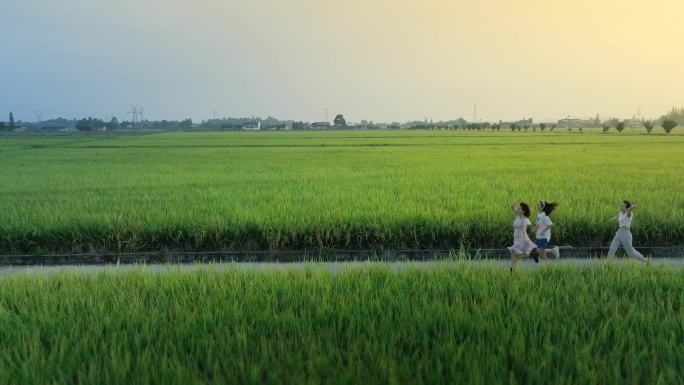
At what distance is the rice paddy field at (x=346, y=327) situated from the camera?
2.57m

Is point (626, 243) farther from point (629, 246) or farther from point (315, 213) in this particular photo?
point (315, 213)

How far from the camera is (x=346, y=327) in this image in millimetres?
3266

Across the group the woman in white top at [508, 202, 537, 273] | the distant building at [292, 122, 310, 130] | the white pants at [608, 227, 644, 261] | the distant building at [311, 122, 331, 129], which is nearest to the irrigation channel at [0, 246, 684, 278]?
the white pants at [608, 227, 644, 261]

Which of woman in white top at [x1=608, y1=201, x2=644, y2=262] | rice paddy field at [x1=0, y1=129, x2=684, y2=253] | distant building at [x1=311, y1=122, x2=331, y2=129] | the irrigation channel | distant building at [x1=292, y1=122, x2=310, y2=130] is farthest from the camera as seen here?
distant building at [x1=311, y1=122, x2=331, y2=129]

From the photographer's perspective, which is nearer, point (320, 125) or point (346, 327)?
point (346, 327)

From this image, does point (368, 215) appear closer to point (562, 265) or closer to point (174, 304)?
point (562, 265)

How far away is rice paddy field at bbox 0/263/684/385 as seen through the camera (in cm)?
257

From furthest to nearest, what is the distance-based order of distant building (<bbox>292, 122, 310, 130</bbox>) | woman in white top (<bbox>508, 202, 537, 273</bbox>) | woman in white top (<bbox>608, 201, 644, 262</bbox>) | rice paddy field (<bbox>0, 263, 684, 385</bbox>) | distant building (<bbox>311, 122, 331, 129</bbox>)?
distant building (<bbox>311, 122, 331, 129</bbox>) < distant building (<bbox>292, 122, 310, 130</bbox>) < woman in white top (<bbox>608, 201, 644, 262</bbox>) < woman in white top (<bbox>508, 202, 537, 273</bbox>) < rice paddy field (<bbox>0, 263, 684, 385</bbox>)

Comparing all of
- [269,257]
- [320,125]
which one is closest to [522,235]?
[269,257]

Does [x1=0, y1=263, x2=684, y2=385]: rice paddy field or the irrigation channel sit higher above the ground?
[x1=0, y1=263, x2=684, y2=385]: rice paddy field

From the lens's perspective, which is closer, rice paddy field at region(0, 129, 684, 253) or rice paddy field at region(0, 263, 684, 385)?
rice paddy field at region(0, 263, 684, 385)

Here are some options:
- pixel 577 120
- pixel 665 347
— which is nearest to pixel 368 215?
pixel 665 347

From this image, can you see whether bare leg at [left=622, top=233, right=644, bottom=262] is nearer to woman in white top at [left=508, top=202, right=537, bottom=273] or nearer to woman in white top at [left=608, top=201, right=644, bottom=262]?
woman in white top at [left=608, top=201, right=644, bottom=262]

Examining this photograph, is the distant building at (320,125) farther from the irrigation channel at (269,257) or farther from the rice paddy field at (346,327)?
the rice paddy field at (346,327)
